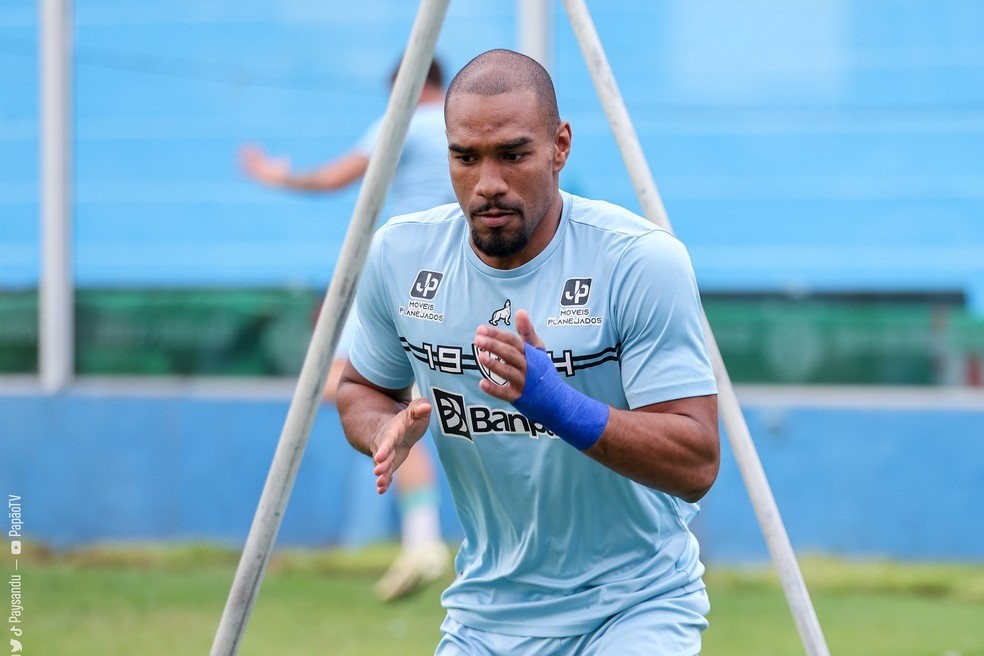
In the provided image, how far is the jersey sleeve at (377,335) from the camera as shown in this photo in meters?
3.36

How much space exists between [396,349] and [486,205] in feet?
1.82

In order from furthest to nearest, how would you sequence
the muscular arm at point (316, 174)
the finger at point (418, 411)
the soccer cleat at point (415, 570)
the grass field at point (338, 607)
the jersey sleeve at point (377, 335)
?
the muscular arm at point (316, 174)
the soccer cleat at point (415, 570)
the grass field at point (338, 607)
the jersey sleeve at point (377, 335)
the finger at point (418, 411)

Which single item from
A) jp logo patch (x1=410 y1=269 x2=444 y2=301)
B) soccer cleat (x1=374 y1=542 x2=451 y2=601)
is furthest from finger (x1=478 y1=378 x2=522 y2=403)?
soccer cleat (x1=374 y1=542 x2=451 y2=601)

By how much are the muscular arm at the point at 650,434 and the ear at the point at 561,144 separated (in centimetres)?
50

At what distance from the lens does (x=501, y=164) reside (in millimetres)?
2963

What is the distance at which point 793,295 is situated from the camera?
7.59 metres

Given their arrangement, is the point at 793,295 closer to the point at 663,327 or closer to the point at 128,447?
the point at 128,447

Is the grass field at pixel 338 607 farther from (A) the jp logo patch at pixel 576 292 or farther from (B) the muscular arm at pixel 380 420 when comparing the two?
(A) the jp logo patch at pixel 576 292

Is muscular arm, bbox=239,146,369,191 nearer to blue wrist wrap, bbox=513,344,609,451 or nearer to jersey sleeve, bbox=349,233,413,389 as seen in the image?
jersey sleeve, bbox=349,233,413,389

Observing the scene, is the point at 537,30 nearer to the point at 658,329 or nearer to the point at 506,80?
the point at 506,80

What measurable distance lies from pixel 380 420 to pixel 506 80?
2.62ft

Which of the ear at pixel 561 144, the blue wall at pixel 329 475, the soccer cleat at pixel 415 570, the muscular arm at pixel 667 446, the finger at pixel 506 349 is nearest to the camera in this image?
the finger at pixel 506 349

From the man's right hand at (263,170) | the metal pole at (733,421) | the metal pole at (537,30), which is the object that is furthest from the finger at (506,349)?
the metal pole at (537,30)

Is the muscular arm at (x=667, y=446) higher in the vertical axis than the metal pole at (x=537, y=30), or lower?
lower
